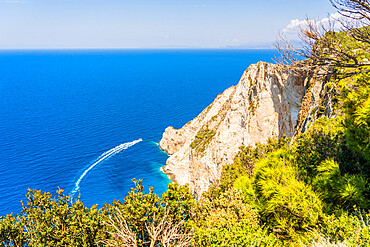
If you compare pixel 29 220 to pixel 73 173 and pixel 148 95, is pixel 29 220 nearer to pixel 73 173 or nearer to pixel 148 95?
pixel 73 173

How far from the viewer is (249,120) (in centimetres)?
4422

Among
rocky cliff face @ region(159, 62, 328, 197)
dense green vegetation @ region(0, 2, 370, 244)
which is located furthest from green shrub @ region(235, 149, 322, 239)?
rocky cliff face @ region(159, 62, 328, 197)

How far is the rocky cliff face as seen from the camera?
129ft

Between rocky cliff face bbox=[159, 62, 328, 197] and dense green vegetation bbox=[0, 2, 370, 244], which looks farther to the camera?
rocky cliff face bbox=[159, 62, 328, 197]

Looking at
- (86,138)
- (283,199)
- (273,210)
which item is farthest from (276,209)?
(86,138)

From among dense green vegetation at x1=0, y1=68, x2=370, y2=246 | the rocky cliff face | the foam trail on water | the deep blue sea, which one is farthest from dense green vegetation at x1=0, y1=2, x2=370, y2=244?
the foam trail on water

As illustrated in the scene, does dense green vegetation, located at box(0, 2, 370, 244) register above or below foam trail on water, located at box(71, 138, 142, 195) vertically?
above

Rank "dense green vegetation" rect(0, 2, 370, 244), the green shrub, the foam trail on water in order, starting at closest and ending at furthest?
"dense green vegetation" rect(0, 2, 370, 244), the green shrub, the foam trail on water

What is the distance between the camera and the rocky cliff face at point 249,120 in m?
39.2

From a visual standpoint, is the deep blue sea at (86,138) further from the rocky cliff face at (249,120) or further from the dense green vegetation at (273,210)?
the dense green vegetation at (273,210)

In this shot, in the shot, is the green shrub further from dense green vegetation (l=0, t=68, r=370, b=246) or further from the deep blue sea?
the deep blue sea

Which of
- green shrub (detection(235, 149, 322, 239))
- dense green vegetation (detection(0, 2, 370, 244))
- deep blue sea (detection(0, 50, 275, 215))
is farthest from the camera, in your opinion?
deep blue sea (detection(0, 50, 275, 215))

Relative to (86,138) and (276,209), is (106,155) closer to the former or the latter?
(86,138)

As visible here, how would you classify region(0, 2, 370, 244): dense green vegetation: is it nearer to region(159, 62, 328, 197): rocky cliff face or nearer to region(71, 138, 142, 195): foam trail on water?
region(159, 62, 328, 197): rocky cliff face
